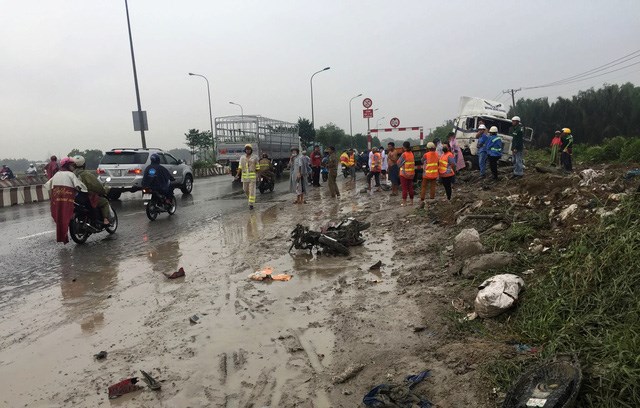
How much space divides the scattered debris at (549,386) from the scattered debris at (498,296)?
3.20 feet

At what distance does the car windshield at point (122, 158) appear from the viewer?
51.2 ft

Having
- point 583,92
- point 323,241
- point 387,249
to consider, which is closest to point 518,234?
point 387,249

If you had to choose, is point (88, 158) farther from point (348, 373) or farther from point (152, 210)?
point (348, 373)

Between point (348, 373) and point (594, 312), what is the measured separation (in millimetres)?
1806

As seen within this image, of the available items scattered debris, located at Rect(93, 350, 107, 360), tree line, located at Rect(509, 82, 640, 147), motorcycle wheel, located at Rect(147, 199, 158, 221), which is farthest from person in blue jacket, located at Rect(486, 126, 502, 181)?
tree line, located at Rect(509, 82, 640, 147)

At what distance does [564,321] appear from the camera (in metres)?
3.38

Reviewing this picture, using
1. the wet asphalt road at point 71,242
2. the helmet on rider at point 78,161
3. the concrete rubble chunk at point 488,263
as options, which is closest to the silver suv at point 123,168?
the wet asphalt road at point 71,242

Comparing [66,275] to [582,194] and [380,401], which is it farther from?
[582,194]

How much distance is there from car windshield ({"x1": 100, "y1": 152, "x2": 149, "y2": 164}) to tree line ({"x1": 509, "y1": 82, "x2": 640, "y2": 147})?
110 feet

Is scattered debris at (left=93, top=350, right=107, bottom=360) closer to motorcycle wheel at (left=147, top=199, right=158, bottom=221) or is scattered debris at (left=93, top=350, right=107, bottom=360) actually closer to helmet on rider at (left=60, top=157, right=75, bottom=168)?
helmet on rider at (left=60, top=157, right=75, bottom=168)

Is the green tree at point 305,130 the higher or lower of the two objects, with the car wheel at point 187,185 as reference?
higher

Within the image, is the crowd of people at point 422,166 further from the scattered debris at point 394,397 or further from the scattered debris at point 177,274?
the scattered debris at point 394,397

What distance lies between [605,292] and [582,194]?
3.50 metres

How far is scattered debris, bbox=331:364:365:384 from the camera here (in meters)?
3.33
